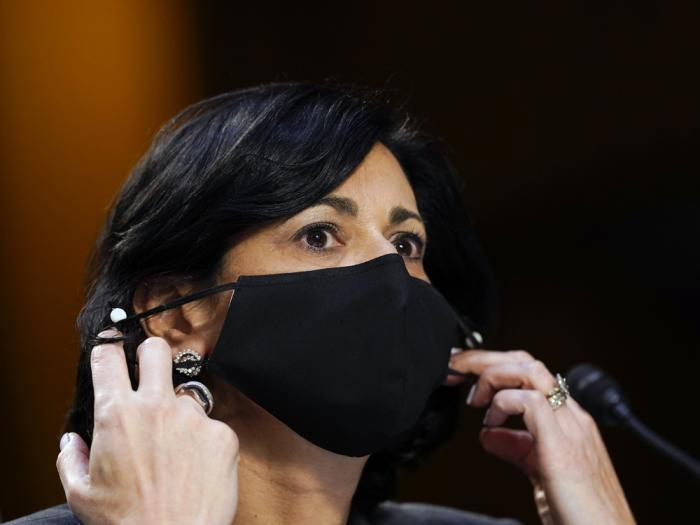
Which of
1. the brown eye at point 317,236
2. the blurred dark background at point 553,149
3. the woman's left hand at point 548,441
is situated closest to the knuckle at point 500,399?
the woman's left hand at point 548,441

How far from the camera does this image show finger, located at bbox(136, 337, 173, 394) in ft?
4.71

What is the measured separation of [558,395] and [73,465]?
0.99m

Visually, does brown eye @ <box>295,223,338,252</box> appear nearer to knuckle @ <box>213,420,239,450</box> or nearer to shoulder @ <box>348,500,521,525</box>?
knuckle @ <box>213,420,239,450</box>

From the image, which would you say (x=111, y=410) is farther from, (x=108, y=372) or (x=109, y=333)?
(x=109, y=333)

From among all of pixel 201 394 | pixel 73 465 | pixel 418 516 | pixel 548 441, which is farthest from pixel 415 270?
pixel 73 465

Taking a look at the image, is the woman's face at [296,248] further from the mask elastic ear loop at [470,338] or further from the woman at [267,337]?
the mask elastic ear loop at [470,338]

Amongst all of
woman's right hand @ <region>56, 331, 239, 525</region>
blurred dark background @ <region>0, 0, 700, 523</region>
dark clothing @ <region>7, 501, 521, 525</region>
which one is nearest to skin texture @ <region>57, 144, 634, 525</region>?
woman's right hand @ <region>56, 331, 239, 525</region>

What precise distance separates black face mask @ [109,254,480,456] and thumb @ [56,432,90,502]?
23 centimetres

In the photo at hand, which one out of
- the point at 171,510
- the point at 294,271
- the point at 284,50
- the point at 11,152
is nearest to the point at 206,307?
the point at 294,271

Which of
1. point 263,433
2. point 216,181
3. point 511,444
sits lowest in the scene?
point 511,444

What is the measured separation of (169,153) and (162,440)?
2.09 ft

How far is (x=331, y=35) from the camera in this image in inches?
118

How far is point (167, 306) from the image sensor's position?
159 centimetres

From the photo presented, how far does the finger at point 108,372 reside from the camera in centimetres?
143
